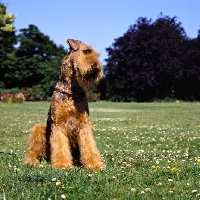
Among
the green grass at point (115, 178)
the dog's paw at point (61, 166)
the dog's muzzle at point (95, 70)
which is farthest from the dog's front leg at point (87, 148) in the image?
the dog's muzzle at point (95, 70)

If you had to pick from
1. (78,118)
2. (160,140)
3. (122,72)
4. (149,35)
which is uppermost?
(149,35)

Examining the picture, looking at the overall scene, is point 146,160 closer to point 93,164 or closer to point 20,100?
point 93,164

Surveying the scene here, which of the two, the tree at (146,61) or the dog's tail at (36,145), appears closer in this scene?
the dog's tail at (36,145)

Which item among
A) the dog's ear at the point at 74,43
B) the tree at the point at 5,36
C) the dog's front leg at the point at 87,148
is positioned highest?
the tree at the point at 5,36

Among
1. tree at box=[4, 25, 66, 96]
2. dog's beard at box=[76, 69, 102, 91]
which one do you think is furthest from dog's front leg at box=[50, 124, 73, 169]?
tree at box=[4, 25, 66, 96]

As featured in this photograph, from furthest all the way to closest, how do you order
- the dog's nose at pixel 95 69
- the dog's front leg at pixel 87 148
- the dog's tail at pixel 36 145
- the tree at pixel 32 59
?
the tree at pixel 32 59, the dog's tail at pixel 36 145, the dog's front leg at pixel 87 148, the dog's nose at pixel 95 69

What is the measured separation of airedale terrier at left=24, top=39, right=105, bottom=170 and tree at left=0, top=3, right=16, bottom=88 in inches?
2074

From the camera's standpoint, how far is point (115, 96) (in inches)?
2179

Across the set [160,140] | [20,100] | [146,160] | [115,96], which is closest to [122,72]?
[115,96]

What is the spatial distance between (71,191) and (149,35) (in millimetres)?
51175

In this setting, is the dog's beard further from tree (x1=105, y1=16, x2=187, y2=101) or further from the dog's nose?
tree (x1=105, y1=16, x2=187, y2=101)

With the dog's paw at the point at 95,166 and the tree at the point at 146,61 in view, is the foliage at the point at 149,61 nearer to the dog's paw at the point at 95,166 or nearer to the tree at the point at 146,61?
the tree at the point at 146,61

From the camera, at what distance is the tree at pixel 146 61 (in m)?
52.3

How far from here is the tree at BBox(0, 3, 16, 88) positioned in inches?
2312
